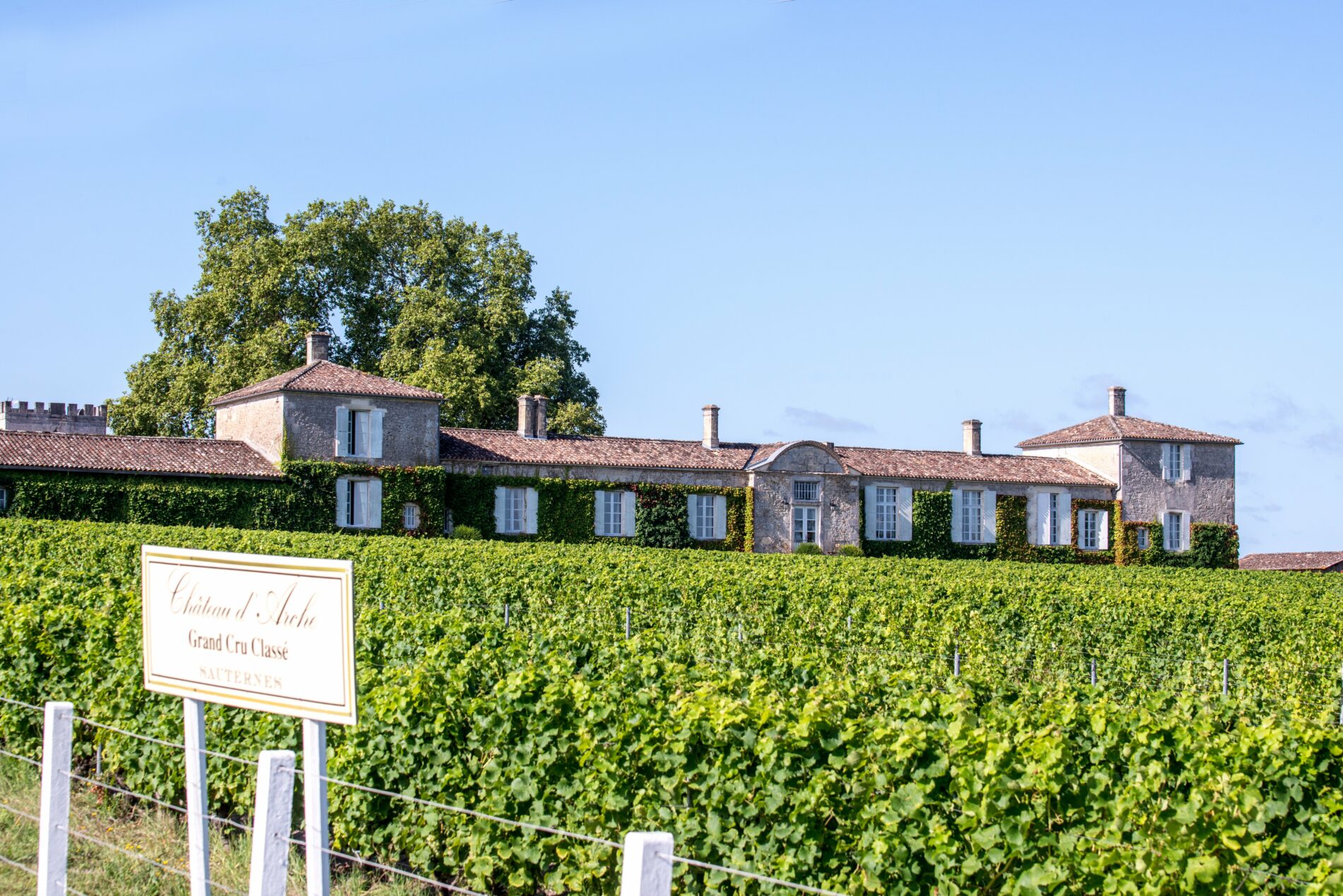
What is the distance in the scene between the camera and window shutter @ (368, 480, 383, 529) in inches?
1334

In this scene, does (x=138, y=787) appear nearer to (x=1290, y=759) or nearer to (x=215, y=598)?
(x=215, y=598)

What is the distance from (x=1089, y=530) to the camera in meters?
42.4

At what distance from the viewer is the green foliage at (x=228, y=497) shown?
30000 millimetres

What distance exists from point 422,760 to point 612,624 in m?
7.14

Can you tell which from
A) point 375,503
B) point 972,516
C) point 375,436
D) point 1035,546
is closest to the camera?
point 375,503

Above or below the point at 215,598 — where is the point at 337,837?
below

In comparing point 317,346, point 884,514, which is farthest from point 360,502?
point 884,514

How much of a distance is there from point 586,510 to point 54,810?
1217 inches

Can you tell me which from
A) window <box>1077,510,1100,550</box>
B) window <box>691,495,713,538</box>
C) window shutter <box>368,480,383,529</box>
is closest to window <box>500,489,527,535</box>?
window shutter <box>368,480,383,529</box>

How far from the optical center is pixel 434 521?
34.5m

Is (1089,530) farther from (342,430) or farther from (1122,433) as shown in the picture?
(342,430)

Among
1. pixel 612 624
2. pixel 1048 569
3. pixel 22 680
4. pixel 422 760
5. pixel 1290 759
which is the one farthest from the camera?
pixel 1048 569

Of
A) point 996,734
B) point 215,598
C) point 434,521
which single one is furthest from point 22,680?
point 434,521

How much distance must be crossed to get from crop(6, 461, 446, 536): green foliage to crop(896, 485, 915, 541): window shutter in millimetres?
14720
